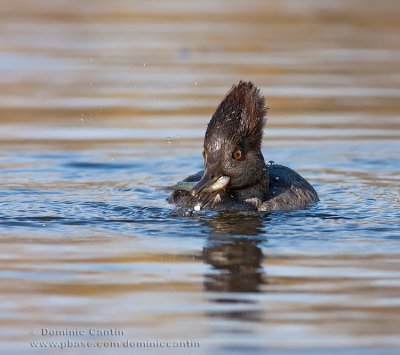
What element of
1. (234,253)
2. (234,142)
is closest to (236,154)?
(234,142)

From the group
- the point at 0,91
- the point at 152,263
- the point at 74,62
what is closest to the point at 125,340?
the point at 152,263

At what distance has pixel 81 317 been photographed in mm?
7258

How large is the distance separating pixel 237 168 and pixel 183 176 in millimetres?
2401

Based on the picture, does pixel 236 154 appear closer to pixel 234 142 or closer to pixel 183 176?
pixel 234 142

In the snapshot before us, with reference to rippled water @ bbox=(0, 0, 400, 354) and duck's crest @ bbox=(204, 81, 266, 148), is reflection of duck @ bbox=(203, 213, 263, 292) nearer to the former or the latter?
rippled water @ bbox=(0, 0, 400, 354)

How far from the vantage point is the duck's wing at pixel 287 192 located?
10.8 meters

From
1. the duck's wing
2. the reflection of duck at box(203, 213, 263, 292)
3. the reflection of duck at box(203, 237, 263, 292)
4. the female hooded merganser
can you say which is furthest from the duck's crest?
the reflection of duck at box(203, 237, 263, 292)

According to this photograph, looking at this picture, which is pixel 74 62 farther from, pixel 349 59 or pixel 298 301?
pixel 298 301

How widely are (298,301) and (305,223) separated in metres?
2.59

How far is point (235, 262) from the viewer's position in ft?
28.6

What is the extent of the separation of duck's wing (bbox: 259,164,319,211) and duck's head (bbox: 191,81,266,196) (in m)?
0.33

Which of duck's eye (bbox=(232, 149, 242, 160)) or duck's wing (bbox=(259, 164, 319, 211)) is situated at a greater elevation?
duck's eye (bbox=(232, 149, 242, 160))

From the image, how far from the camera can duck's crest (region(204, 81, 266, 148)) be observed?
34.2 feet

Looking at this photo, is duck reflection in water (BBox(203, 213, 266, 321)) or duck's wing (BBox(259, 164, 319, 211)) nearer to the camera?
duck reflection in water (BBox(203, 213, 266, 321))
